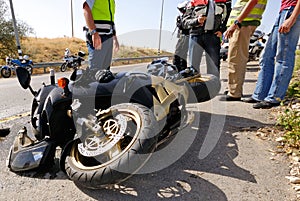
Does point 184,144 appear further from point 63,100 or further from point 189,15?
point 189,15

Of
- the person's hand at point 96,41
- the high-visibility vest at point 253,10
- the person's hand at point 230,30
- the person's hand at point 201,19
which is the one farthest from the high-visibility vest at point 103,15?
the high-visibility vest at point 253,10

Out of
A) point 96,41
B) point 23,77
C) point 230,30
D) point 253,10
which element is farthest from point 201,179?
point 253,10

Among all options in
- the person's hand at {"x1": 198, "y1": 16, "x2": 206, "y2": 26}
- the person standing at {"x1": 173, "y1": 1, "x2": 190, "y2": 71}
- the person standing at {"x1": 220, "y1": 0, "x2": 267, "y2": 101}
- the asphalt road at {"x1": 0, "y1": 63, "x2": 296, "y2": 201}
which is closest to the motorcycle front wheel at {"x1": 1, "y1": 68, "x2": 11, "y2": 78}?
the person standing at {"x1": 173, "y1": 1, "x2": 190, "y2": 71}

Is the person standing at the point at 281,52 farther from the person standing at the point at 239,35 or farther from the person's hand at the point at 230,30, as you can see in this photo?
the person's hand at the point at 230,30

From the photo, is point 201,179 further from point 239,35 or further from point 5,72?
point 5,72

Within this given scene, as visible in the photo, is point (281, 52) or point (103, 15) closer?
point (103, 15)

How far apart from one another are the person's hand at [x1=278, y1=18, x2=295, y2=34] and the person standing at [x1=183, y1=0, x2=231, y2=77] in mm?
849

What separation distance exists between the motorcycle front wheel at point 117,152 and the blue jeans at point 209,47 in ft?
7.36

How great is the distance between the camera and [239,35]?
3750 mm

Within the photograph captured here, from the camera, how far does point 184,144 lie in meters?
2.48

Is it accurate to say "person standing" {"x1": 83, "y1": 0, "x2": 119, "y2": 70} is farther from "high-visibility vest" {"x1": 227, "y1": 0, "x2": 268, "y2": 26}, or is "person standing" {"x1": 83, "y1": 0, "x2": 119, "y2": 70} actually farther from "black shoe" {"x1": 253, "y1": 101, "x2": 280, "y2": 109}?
"black shoe" {"x1": 253, "y1": 101, "x2": 280, "y2": 109}

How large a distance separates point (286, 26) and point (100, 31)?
2520mm

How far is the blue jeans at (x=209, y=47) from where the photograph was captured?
3.65m

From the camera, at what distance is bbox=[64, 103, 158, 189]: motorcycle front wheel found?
1508mm
